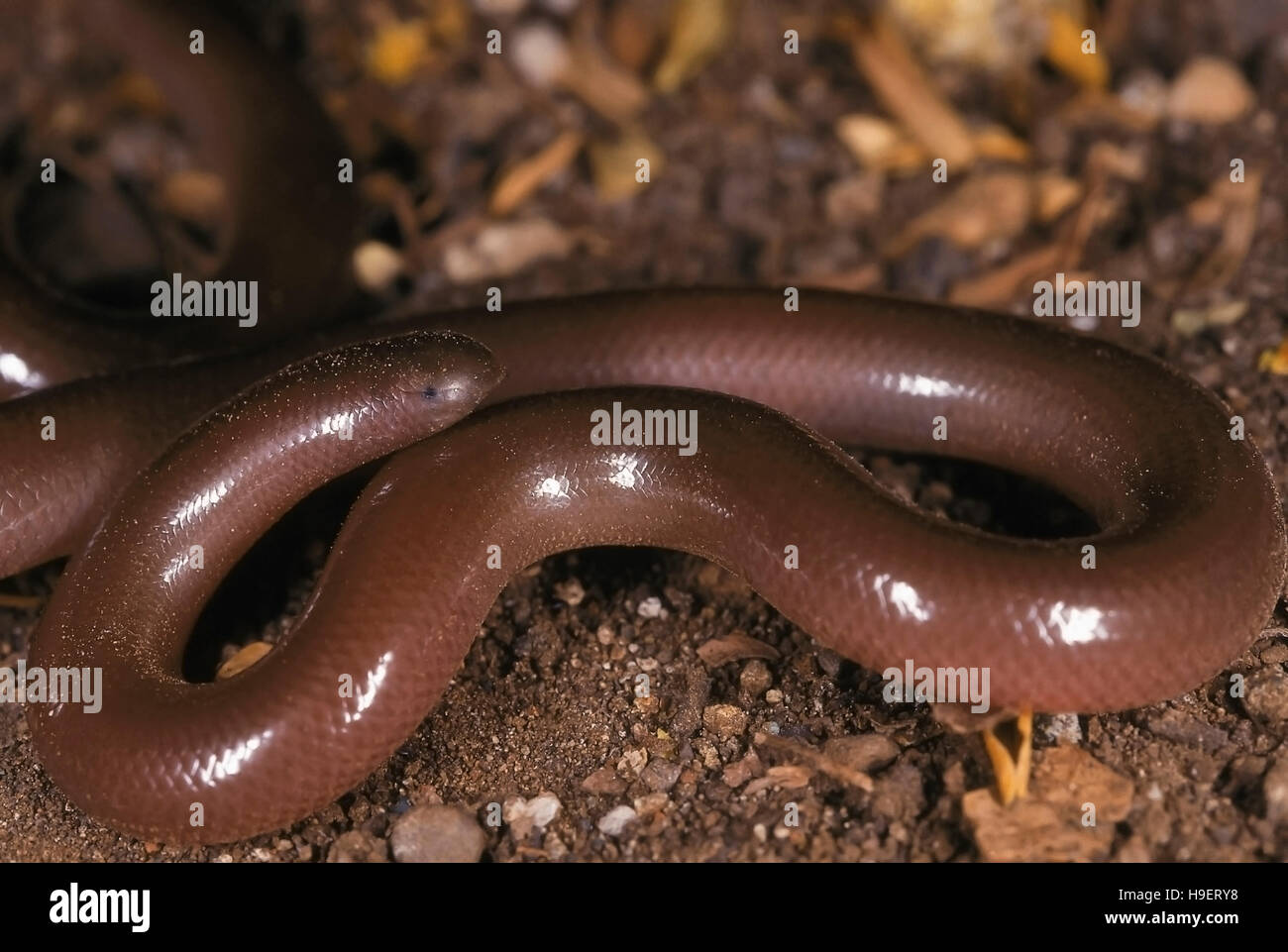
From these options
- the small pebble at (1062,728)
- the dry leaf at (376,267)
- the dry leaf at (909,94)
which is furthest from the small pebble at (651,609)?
the dry leaf at (909,94)

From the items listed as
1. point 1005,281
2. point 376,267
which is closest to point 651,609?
point 1005,281

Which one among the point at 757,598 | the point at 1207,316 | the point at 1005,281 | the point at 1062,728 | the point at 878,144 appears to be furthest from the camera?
the point at 878,144

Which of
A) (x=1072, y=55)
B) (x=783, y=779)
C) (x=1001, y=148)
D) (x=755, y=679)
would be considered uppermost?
(x=1072, y=55)

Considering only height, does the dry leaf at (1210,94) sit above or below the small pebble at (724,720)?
above

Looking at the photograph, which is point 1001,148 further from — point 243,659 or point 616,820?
point 243,659

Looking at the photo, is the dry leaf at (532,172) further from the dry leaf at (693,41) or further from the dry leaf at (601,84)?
the dry leaf at (693,41)

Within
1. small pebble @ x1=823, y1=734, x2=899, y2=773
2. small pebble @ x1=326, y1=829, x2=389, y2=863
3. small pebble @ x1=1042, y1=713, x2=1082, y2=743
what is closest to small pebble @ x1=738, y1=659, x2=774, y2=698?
small pebble @ x1=823, y1=734, x2=899, y2=773
